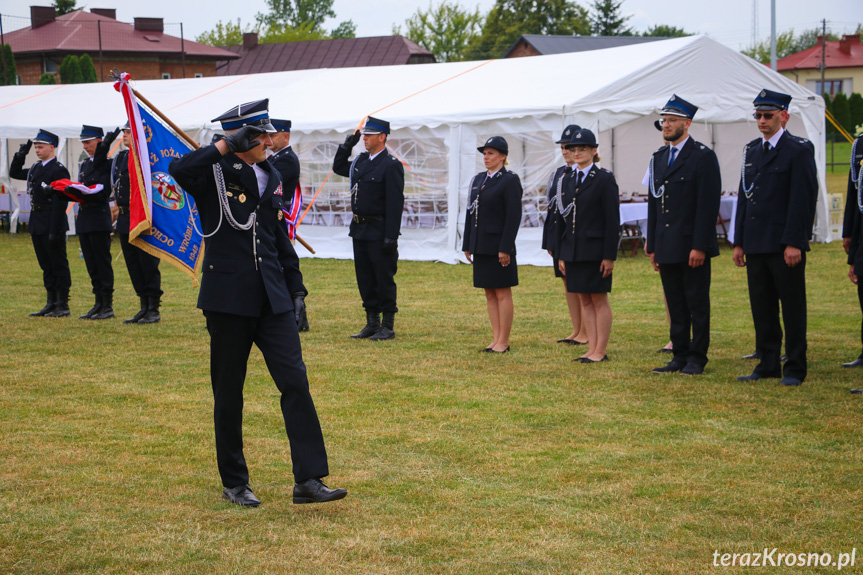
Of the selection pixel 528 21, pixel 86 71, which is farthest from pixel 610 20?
pixel 86 71

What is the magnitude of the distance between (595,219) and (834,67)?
7274cm

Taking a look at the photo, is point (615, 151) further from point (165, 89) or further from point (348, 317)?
point (348, 317)

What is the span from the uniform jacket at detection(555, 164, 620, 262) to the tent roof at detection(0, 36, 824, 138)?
7.99 m

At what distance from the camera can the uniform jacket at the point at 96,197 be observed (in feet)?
36.0

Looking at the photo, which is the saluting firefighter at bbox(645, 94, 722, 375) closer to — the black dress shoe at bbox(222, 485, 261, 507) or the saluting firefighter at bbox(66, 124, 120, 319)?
the black dress shoe at bbox(222, 485, 261, 507)

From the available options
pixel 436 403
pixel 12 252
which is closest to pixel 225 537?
pixel 436 403

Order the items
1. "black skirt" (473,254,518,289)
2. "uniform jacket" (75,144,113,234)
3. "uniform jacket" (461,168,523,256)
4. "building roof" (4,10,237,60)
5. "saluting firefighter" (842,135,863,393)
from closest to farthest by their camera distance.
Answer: "saluting firefighter" (842,135,863,393) → "uniform jacket" (461,168,523,256) → "black skirt" (473,254,518,289) → "uniform jacket" (75,144,113,234) → "building roof" (4,10,237,60)

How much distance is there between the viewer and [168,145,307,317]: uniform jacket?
15.1 feet

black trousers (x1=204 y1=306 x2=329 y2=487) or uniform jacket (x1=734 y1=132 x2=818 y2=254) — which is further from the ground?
uniform jacket (x1=734 y1=132 x2=818 y2=254)

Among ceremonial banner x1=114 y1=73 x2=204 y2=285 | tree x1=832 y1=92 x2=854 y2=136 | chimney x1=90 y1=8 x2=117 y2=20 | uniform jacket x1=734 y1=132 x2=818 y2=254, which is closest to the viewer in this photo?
uniform jacket x1=734 y1=132 x2=818 y2=254

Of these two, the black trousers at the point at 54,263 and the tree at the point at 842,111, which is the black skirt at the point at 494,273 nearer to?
the black trousers at the point at 54,263

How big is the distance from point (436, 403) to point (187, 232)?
2635mm

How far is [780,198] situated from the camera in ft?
23.7

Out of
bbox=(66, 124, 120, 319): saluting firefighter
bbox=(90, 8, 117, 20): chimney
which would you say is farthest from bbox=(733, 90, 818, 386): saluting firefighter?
bbox=(90, 8, 117, 20): chimney
